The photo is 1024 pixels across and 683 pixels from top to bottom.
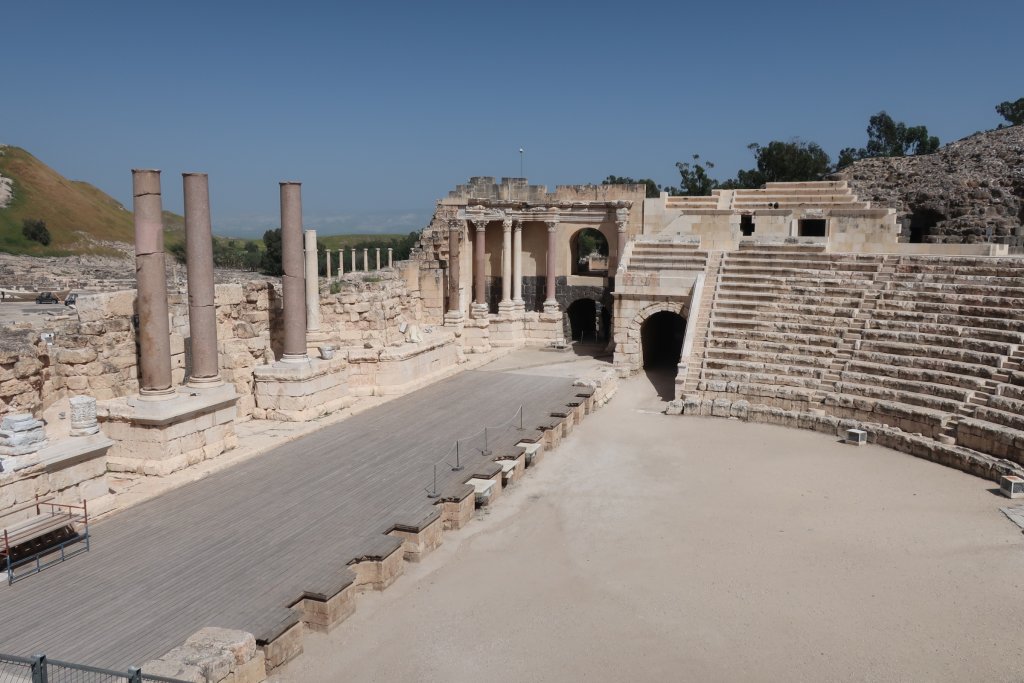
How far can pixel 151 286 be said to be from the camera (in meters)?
12.7

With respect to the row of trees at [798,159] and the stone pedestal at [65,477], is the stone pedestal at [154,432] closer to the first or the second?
the stone pedestal at [65,477]

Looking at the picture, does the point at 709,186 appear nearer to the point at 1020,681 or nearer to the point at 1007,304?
the point at 1007,304

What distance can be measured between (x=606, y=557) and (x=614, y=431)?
21.1ft

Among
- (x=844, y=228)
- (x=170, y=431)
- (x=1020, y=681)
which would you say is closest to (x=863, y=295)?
(x=844, y=228)

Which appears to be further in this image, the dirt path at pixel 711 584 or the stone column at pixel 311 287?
the stone column at pixel 311 287

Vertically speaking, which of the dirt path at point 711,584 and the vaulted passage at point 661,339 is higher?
the vaulted passage at point 661,339

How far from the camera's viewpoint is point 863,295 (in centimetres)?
1989

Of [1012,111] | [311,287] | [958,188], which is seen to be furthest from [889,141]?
[311,287]

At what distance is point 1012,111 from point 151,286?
55046mm

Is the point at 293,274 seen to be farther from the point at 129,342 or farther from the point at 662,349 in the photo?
the point at 662,349

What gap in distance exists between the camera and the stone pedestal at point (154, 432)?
1229 cm

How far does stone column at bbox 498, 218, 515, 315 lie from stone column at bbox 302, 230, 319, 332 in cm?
907

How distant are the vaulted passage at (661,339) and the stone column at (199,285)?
12.6 meters

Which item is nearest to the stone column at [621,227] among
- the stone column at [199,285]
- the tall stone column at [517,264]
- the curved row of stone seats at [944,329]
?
the tall stone column at [517,264]
